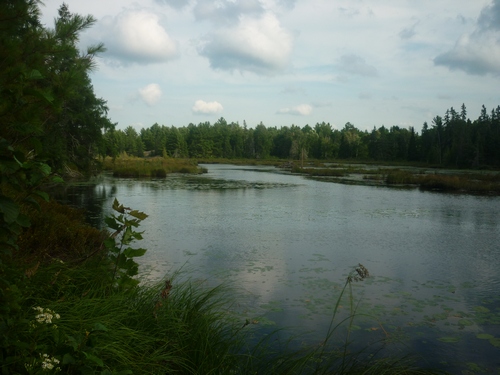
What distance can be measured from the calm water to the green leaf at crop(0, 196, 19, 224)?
12.6 feet

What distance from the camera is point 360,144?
99750 mm

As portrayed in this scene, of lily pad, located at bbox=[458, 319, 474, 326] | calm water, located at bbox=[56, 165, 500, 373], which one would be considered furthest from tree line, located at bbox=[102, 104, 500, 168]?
lily pad, located at bbox=[458, 319, 474, 326]

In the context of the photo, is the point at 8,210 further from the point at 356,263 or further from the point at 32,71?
the point at 356,263

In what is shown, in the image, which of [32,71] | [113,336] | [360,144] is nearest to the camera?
[32,71]

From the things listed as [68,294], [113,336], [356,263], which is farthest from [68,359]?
[356,263]

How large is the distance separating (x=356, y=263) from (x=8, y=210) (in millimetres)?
7643

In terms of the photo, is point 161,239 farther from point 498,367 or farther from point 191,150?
point 191,150

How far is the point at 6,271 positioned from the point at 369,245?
30.6ft

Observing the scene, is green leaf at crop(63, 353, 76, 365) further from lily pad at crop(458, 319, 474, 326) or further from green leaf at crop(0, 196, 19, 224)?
lily pad at crop(458, 319, 474, 326)

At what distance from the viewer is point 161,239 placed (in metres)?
10.9

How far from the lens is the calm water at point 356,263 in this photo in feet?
18.6

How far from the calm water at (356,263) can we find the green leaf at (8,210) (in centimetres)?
383

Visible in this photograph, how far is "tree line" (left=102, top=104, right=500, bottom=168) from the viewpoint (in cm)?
6303

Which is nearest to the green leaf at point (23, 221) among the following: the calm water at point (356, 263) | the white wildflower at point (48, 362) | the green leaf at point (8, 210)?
the green leaf at point (8, 210)
